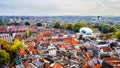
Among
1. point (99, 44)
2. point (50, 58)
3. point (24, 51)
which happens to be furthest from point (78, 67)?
point (99, 44)

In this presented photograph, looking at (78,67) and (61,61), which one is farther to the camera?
(61,61)

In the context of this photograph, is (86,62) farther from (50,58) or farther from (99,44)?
(99,44)

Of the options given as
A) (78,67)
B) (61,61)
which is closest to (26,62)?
(61,61)

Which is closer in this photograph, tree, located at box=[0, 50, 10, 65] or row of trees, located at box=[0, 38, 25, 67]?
tree, located at box=[0, 50, 10, 65]

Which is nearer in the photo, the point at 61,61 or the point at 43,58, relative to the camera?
the point at 61,61

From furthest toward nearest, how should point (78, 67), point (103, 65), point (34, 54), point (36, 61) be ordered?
point (34, 54), point (36, 61), point (78, 67), point (103, 65)

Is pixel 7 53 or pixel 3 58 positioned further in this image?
pixel 7 53

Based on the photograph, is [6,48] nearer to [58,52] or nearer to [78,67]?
[58,52]

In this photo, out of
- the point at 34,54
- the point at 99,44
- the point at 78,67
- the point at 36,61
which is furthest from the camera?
the point at 99,44

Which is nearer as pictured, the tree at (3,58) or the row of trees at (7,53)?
the tree at (3,58)
